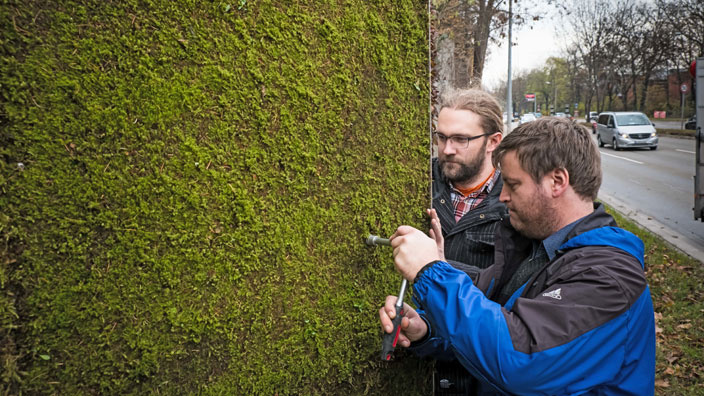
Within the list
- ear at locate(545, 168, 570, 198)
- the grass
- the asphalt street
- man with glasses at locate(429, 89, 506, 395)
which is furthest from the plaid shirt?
the asphalt street

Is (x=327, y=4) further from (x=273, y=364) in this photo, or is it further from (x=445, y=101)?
(x=445, y=101)

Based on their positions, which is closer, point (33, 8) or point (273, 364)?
point (33, 8)

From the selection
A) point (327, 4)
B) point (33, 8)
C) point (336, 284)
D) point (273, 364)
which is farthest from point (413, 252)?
point (33, 8)

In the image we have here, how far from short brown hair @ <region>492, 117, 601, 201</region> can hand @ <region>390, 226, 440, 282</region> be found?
1.53 ft

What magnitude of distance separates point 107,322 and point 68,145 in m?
0.50

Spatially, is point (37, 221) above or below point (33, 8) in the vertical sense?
below

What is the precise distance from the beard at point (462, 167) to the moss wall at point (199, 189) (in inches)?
38.0

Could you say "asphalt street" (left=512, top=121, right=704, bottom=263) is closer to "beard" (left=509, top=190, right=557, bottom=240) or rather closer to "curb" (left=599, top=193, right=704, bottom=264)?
"curb" (left=599, top=193, right=704, bottom=264)

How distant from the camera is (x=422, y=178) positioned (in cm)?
→ 192

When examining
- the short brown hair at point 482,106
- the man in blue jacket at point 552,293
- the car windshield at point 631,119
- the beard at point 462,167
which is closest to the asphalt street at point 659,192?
the car windshield at point 631,119

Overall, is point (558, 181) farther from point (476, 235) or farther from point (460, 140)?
point (460, 140)

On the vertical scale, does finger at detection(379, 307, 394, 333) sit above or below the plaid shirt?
below

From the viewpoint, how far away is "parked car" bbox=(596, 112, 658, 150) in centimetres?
2030

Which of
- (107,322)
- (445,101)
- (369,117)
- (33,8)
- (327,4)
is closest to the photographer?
(33,8)
